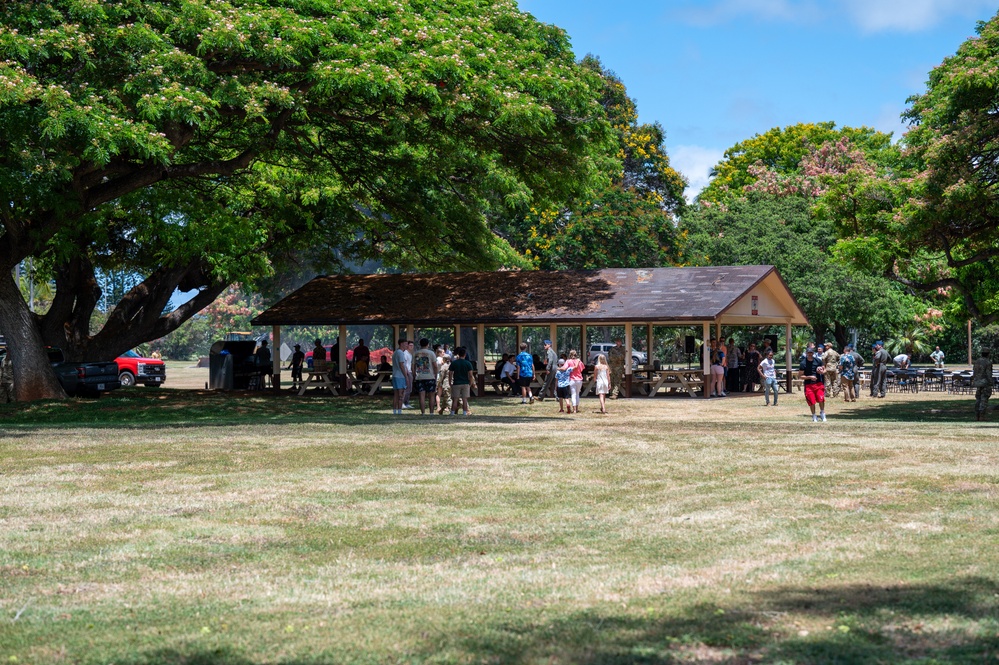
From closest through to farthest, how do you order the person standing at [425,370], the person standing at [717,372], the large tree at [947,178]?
the large tree at [947,178] → the person standing at [425,370] → the person standing at [717,372]

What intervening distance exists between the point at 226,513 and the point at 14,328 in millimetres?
17270

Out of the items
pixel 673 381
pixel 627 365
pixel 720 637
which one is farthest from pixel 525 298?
pixel 720 637

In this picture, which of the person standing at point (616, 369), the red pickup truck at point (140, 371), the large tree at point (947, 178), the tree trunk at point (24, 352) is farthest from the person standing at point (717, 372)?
the red pickup truck at point (140, 371)

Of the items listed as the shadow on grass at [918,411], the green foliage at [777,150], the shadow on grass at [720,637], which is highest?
the green foliage at [777,150]

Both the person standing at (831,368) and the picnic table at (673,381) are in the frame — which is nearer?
the person standing at (831,368)

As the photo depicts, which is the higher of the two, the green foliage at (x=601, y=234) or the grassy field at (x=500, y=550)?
the green foliage at (x=601, y=234)

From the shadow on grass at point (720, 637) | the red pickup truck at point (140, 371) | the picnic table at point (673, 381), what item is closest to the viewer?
the shadow on grass at point (720, 637)

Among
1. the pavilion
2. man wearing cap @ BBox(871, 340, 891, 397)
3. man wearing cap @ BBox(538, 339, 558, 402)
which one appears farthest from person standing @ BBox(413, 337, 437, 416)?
man wearing cap @ BBox(871, 340, 891, 397)

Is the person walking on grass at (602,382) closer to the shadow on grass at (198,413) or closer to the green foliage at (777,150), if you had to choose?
the shadow on grass at (198,413)

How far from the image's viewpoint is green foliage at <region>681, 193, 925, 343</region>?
4897 cm

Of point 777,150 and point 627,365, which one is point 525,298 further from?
point 777,150

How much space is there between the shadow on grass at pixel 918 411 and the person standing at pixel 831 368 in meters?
1.15

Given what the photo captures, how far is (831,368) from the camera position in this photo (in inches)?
1215

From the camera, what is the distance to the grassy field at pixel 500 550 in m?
6.45
